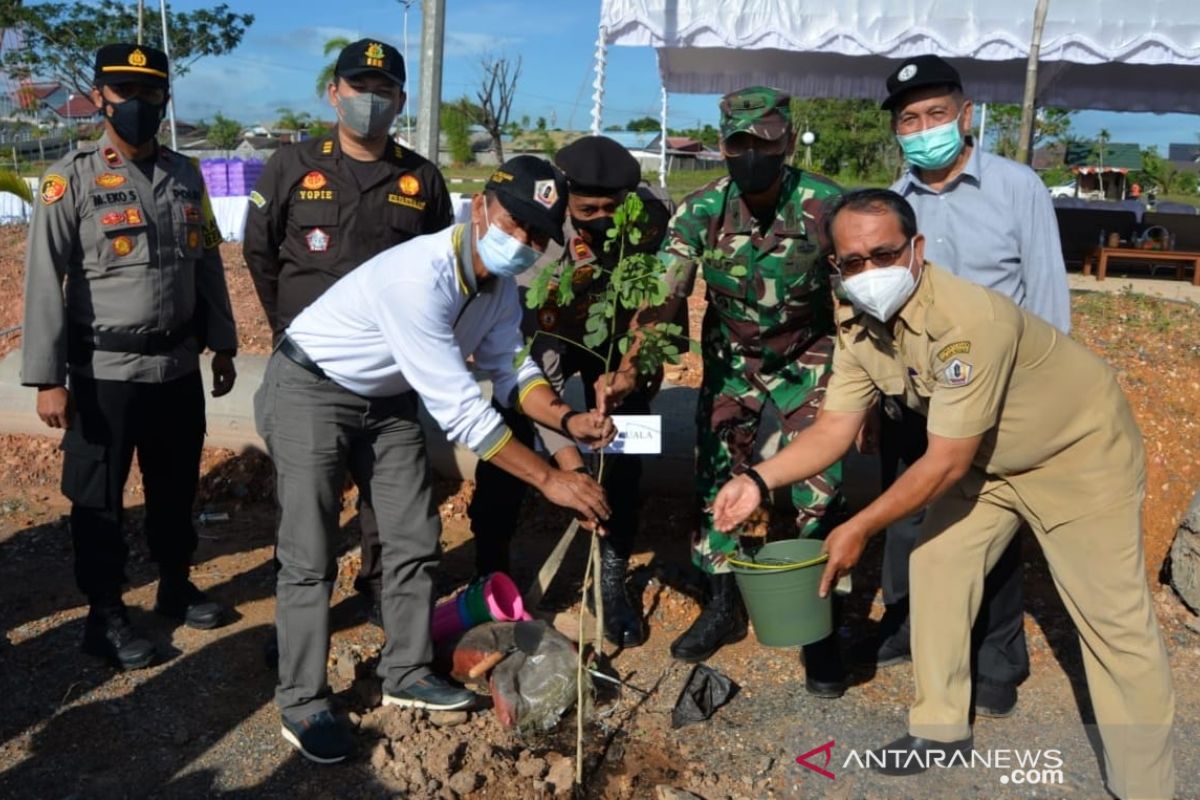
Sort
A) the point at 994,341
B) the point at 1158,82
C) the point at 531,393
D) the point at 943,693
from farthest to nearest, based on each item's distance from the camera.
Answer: the point at 1158,82
the point at 531,393
the point at 943,693
the point at 994,341

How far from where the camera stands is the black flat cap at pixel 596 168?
371 cm

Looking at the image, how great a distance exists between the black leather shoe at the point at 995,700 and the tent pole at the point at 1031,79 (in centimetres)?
806

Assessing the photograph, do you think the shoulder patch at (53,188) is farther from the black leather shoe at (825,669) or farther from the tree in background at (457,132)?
the tree in background at (457,132)

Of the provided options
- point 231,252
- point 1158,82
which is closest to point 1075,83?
point 1158,82

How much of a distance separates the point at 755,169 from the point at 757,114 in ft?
0.61

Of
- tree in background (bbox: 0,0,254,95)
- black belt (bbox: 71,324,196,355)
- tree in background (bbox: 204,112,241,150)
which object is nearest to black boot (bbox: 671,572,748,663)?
black belt (bbox: 71,324,196,355)

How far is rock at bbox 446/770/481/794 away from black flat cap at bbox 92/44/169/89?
2.71 meters

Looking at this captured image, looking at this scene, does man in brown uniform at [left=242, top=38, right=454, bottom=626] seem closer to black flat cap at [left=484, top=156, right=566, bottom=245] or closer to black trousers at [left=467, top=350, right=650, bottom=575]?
black trousers at [left=467, top=350, right=650, bottom=575]

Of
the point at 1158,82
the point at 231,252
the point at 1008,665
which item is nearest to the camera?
the point at 1008,665

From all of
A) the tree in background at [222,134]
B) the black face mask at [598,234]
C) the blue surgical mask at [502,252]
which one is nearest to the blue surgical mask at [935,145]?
the black face mask at [598,234]

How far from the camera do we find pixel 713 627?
4.10m

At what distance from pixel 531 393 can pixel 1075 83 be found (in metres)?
12.7

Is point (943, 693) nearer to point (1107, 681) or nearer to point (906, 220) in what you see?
point (1107, 681)

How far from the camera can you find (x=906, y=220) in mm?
2842
